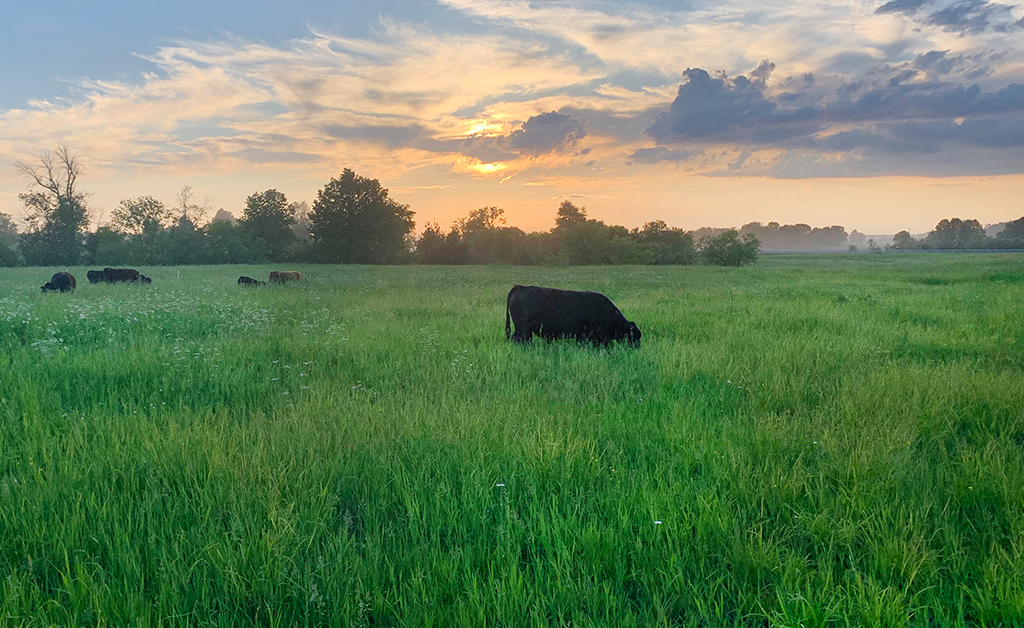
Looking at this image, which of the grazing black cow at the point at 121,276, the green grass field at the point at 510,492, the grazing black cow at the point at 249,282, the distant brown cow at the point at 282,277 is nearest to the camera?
the green grass field at the point at 510,492

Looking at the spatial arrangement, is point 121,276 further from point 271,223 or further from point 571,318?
point 271,223

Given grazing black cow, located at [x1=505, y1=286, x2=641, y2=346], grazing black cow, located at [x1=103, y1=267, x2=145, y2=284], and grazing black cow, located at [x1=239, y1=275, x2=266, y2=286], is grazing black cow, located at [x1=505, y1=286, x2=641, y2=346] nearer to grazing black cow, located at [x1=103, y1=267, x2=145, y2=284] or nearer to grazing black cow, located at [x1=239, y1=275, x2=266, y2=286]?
grazing black cow, located at [x1=239, y1=275, x2=266, y2=286]

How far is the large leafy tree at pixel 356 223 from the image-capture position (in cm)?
5894

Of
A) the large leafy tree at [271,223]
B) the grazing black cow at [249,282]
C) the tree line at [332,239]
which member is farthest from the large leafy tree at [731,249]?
the large leafy tree at [271,223]

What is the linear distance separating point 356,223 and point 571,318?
54994mm

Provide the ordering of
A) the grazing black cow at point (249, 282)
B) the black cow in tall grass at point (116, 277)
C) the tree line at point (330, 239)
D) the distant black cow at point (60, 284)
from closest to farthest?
1. the distant black cow at point (60, 284)
2. the grazing black cow at point (249, 282)
3. the black cow in tall grass at point (116, 277)
4. the tree line at point (330, 239)

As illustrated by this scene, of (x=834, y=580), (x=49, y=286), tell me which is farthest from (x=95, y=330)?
(x=49, y=286)

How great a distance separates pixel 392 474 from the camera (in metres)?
3.76

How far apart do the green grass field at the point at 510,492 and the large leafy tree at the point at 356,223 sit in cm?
5384

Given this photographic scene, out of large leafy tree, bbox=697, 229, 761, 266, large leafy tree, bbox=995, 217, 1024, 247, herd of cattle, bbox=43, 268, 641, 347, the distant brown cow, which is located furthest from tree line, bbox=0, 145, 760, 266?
large leafy tree, bbox=995, 217, 1024, 247

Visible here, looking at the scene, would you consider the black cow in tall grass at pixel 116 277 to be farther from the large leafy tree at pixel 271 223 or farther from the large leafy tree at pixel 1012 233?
the large leafy tree at pixel 1012 233

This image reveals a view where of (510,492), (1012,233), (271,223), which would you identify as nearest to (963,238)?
(1012,233)

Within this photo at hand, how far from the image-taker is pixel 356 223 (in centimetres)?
5953

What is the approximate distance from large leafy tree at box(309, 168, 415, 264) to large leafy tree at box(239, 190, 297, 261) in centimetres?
594
